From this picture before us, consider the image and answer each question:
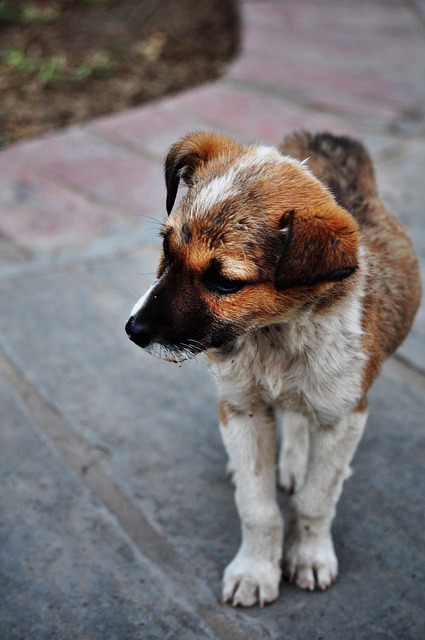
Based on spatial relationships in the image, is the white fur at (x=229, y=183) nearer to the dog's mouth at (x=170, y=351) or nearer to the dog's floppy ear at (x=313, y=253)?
the dog's floppy ear at (x=313, y=253)

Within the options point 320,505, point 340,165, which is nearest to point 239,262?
point 320,505

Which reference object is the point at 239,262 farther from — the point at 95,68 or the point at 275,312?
the point at 95,68

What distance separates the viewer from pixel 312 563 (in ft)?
9.68

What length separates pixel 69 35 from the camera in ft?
27.6

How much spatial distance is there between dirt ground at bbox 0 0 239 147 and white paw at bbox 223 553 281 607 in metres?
4.91

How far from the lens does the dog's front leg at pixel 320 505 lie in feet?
9.30

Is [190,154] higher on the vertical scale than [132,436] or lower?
higher

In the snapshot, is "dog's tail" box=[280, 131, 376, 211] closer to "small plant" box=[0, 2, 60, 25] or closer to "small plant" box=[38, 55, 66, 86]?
"small plant" box=[38, 55, 66, 86]

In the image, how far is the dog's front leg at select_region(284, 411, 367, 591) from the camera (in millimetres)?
2834

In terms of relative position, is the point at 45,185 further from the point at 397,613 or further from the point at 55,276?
the point at 397,613

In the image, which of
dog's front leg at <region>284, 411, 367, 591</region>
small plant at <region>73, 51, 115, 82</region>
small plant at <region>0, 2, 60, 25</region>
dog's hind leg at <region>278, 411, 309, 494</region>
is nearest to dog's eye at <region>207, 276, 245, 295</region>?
dog's front leg at <region>284, 411, 367, 591</region>

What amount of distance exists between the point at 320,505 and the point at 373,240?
1144mm

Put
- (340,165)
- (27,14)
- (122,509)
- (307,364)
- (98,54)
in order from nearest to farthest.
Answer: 1. (307,364)
2. (122,509)
3. (340,165)
4. (98,54)
5. (27,14)

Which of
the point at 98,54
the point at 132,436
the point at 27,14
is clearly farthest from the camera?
the point at 27,14
